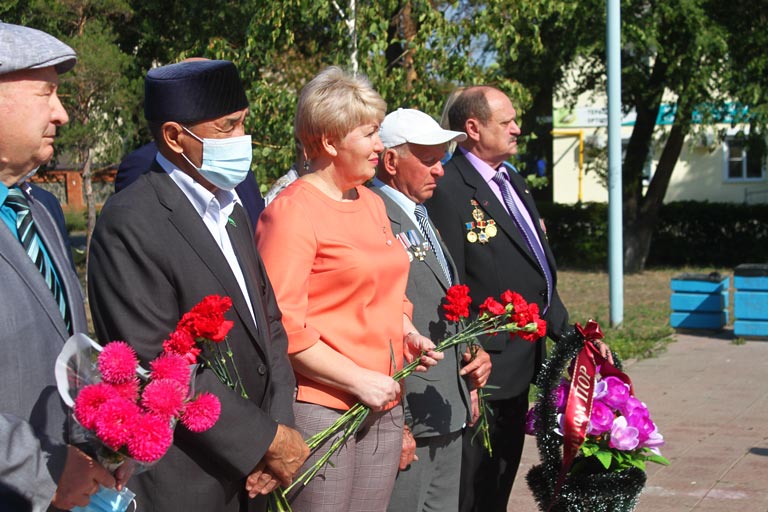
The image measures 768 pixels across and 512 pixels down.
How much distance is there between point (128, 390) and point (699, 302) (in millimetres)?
10679

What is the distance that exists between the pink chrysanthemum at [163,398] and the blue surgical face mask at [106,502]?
1.07 feet

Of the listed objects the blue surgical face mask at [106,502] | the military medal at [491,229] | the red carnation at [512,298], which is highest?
the blue surgical face mask at [106,502]

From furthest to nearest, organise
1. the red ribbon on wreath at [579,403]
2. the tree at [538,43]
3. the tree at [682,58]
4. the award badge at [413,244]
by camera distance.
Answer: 1. the tree at [682,58]
2. the tree at [538,43]
3. the red ribbon on wreath at [579,403]
4. the award badge at [413,244]

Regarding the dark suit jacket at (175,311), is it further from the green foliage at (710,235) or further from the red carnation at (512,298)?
the green foliage at (710,235)

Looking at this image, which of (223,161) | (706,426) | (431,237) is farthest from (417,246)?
(706,426)

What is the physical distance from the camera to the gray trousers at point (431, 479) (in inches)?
148

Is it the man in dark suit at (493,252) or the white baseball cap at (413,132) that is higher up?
the white baseball cap at (413,132)

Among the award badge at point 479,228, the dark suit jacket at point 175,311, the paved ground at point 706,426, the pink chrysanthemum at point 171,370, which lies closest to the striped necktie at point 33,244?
the dark suit jacket at point 175,311

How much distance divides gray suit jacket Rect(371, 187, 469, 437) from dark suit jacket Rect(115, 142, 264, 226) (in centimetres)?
57

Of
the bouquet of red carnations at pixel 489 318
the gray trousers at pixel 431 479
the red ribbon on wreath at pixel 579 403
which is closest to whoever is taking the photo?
the bouquet of red carnations at pixel 489 318

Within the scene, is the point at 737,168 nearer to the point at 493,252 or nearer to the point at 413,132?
the point at 493,252

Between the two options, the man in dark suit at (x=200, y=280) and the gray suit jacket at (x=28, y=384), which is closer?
the gray suit jacket at (x=28, y=384)

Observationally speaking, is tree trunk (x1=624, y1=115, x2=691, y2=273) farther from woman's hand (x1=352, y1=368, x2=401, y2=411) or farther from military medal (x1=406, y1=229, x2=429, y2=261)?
woman's hand (x1=352, y1=368, x2=401, y2=411)

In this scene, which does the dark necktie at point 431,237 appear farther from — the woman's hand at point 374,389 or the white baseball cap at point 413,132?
the woman's hand at point 374,389
